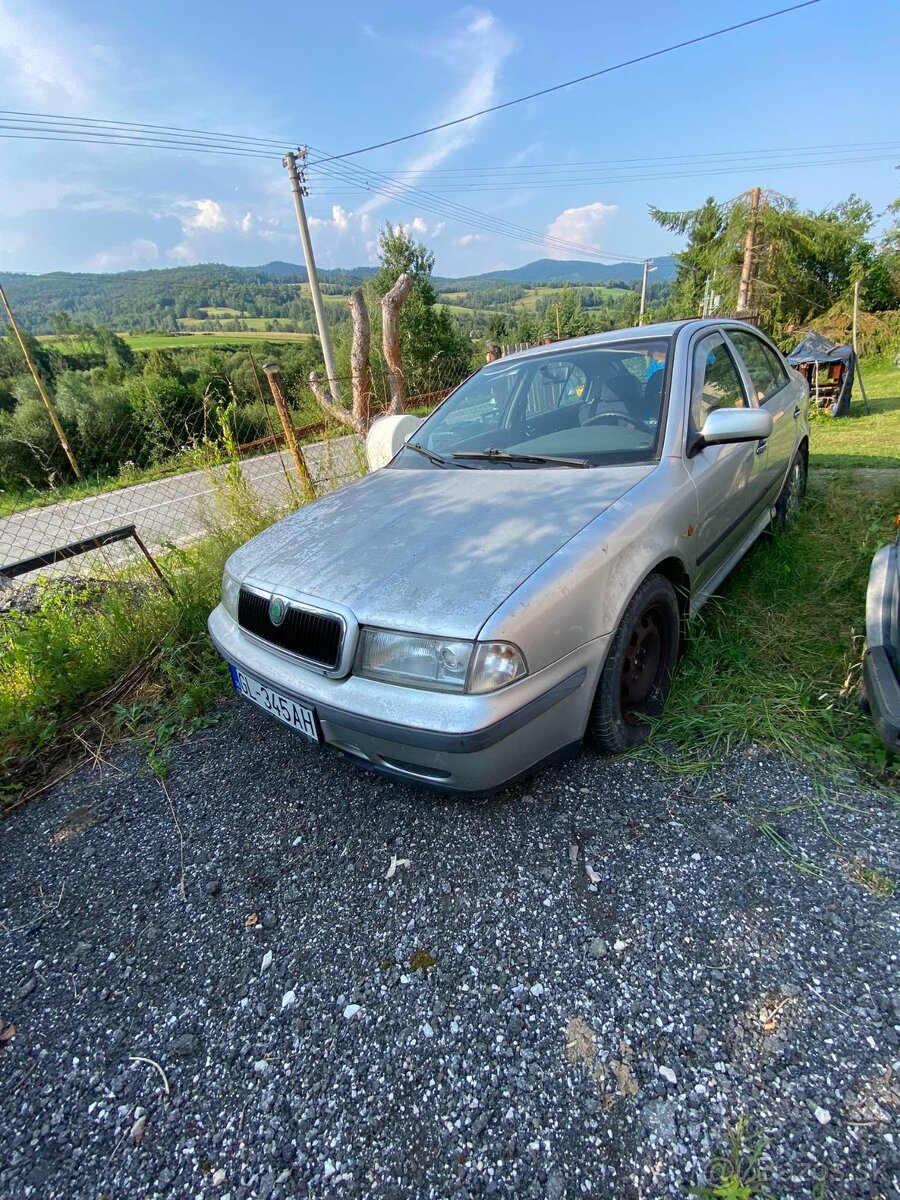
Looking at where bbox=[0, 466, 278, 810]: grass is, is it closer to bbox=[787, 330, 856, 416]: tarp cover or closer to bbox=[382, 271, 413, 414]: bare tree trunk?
bbox=[382, 271, 413, 414]: bare tree trunk

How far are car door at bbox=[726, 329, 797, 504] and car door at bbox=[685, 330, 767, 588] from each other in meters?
0.16

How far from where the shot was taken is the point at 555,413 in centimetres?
263

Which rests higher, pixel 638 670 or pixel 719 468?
pixel 719 468

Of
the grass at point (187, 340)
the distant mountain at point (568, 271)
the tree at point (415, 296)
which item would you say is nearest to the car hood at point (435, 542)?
the tree at point (415, 296)

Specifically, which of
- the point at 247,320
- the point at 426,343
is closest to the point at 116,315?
the point at 247,320

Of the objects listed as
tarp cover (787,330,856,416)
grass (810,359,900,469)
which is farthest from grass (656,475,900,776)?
tarp cover (787,330,856,416)

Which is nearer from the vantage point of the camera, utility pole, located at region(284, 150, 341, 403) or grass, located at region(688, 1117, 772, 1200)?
grass, located at region(688, 1117, 772, 1200)

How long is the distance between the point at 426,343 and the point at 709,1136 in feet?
86.9

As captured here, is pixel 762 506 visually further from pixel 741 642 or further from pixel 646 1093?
pixel 646 1093

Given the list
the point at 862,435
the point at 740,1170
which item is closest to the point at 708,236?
the point at 862,435

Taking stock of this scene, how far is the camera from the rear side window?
2.98 m

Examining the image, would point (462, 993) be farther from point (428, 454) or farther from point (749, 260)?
point (749, 260)

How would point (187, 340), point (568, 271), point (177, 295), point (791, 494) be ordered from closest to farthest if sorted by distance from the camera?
point (791, 494) < point (187, 340) < point (177, 295) < point (568, 271)

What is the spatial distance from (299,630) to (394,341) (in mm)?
4211
